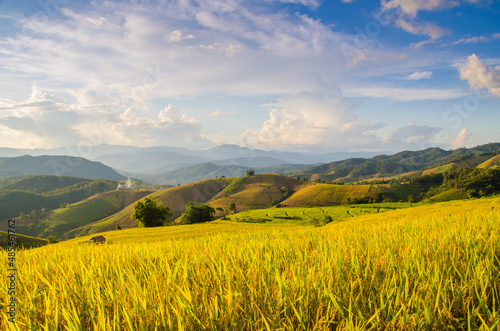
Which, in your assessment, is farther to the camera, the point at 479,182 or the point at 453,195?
the point at 479,182

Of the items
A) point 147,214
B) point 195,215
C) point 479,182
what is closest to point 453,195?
point 479,182

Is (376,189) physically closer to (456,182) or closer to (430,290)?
(456,182)

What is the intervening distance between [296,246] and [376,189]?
21924 cm

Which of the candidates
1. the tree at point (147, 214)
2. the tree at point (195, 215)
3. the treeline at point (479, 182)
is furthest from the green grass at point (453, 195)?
the tree at point (147, 214)

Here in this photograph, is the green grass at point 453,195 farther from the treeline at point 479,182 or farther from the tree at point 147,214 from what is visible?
the tree at point 147,214

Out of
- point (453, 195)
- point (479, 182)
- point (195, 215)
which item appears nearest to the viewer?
point (195, 215)

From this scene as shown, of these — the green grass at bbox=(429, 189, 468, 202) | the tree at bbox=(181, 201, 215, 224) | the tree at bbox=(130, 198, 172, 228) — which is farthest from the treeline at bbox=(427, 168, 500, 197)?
the tree at bbox=(130, 198, 172, 228)

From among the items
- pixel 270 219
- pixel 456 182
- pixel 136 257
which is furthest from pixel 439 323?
pixel 456 182

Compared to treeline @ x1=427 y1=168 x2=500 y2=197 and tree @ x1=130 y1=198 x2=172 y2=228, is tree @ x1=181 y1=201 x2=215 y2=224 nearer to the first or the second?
tree @ x1=130 y1=198 x2=172 y2=228

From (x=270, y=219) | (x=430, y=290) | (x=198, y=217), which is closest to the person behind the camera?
(x=430, y=290)

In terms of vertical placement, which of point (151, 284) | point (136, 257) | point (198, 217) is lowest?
point (198, 217)

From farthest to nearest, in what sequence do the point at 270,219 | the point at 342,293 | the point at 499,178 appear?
the point at 499,178, the point at 270,219, the point at 342,293

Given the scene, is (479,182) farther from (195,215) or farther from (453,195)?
(195,215)

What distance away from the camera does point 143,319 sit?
1740 millimetres
